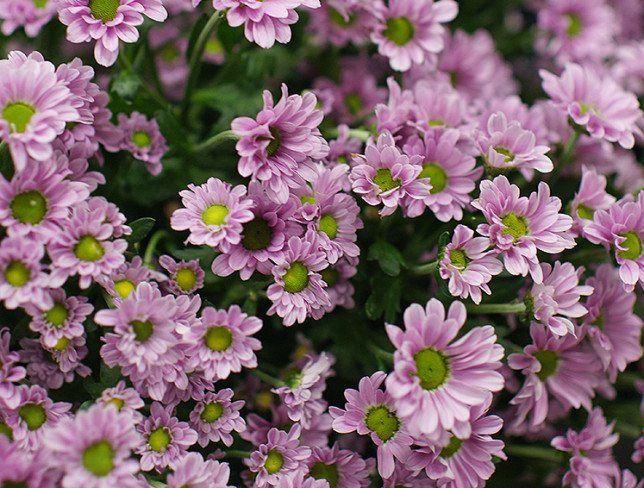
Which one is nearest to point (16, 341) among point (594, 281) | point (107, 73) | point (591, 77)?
point (107, 73)

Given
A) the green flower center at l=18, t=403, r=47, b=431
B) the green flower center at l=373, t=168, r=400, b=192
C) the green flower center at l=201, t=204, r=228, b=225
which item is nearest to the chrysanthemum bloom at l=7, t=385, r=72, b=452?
the green flower center at l=18, t=403, r=47, b=431

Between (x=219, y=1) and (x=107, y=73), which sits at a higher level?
(x=219, y=1)

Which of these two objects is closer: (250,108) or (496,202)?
(496,202)

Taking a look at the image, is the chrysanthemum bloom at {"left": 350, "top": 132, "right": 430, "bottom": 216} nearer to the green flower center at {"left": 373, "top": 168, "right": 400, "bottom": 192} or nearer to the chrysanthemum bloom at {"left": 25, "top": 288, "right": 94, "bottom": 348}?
the green flower center at {"left": 373, "top": 168, "right": 400, "bottom": 192}

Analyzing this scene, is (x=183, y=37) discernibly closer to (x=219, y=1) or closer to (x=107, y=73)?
(x=107, y=73)

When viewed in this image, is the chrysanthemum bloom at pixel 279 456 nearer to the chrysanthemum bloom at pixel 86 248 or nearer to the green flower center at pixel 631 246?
the chrysanthemum bloom at pixel 86 248
